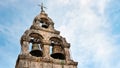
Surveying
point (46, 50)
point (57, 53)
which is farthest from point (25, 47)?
point (57, 53)

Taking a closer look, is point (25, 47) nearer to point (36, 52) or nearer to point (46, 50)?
point (36, 52)

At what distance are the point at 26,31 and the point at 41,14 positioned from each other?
2413 millimetres

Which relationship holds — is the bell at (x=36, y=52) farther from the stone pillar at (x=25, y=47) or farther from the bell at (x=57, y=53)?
the bell at (x=57, y=53)

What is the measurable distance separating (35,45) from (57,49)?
53.2 inches

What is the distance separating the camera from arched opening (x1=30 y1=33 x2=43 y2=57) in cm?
1891

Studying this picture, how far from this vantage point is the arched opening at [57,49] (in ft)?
63.0

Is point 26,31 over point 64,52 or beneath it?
over

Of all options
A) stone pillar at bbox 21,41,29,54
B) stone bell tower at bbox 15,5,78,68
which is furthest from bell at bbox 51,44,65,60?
stone pillar at bbox 21,41,29,54

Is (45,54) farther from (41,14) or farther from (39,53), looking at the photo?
A: (41,14)

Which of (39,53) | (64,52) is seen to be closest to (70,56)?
(64,52)

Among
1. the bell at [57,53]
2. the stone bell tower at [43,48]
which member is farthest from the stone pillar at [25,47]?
the bell at [57,53]

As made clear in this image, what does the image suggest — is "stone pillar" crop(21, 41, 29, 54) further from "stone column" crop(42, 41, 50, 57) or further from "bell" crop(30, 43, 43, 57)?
"stone column" crop(42, 41, 50, 57)

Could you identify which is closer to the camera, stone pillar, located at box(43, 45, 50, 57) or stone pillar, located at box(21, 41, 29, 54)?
stone pillar, located at box(21, 41, 29, 54)

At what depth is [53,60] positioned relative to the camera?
18141 mm
